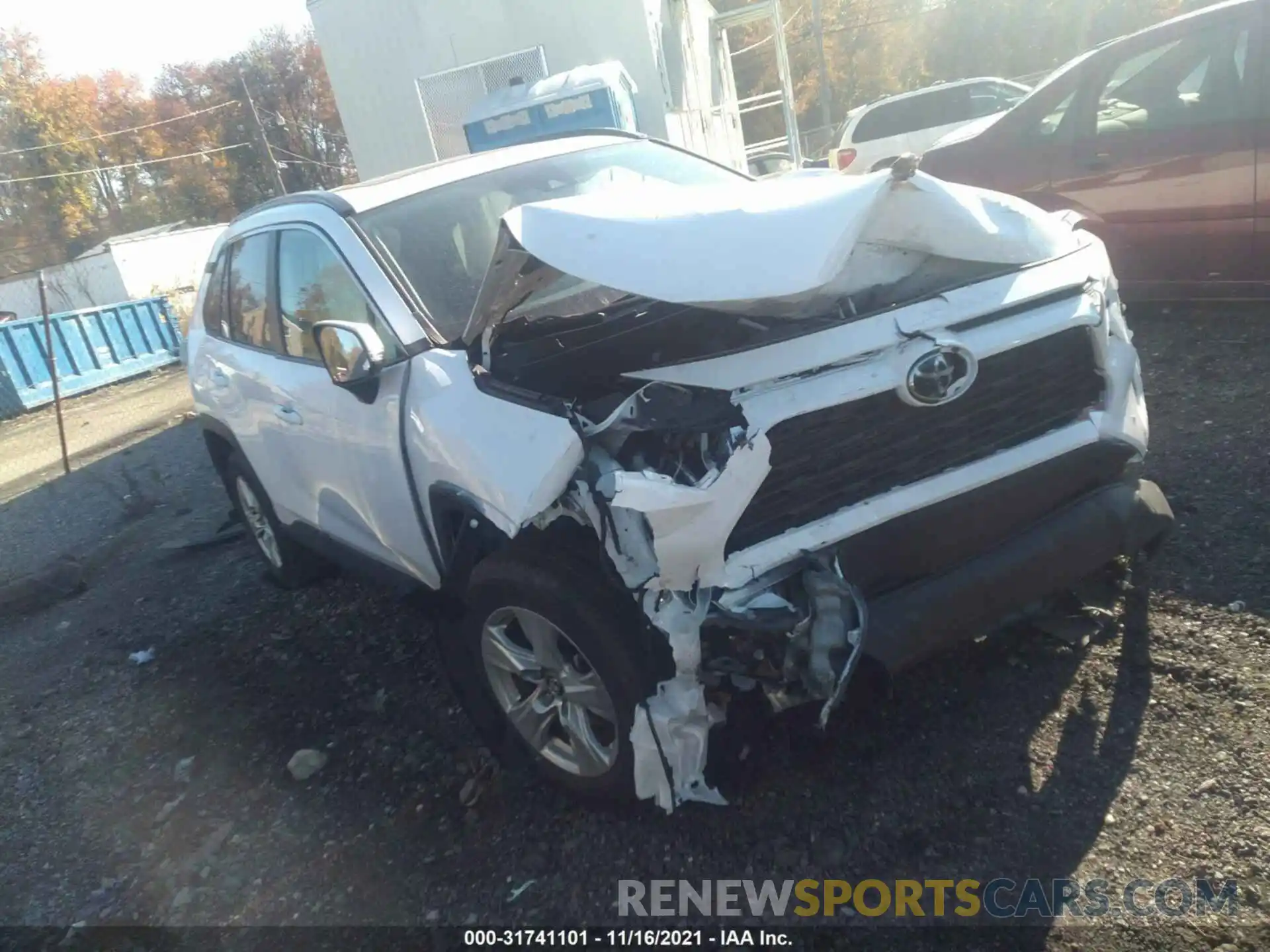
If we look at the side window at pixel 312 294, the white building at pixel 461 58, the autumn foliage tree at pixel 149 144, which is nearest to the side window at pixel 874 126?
the white building at pixel 461 58

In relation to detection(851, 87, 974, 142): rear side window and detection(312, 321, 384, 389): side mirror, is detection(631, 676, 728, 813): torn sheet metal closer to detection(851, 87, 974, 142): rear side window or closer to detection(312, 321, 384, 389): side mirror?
detection(312, 321, 384, 389): side mirror

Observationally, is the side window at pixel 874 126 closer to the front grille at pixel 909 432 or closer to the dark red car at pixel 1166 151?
the dark red car at pixel 1166 151

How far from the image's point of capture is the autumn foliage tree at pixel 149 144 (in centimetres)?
3912

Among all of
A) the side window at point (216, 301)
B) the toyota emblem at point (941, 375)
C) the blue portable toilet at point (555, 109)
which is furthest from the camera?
the blue portable toilet at point (555, 109)

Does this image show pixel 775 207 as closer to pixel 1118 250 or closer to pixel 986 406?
pixel 986 406

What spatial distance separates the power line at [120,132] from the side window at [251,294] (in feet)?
139

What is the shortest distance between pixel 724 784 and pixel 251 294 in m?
2.97

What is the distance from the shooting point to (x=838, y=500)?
2510mm

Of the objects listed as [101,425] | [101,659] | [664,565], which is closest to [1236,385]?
[664,565]

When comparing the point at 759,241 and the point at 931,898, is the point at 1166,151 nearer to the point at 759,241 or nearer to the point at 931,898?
the point at 759,241

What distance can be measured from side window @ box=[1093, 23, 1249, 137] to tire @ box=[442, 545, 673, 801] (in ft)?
15.1

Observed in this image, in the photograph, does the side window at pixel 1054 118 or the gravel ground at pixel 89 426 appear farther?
the gravel ground at pixel 89 426

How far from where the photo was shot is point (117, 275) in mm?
30859

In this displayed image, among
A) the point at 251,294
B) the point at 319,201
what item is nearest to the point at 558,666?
the point at 319,201
